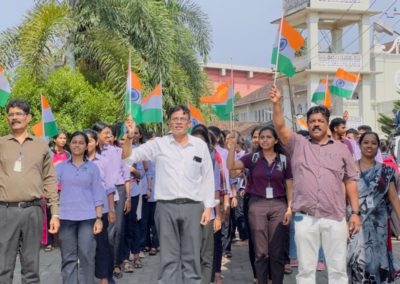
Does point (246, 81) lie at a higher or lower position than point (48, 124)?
higher

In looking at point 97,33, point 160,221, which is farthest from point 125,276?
point 97,33

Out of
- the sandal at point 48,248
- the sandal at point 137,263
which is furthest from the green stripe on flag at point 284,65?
the sandal at point 48,248

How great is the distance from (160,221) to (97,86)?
33.8 feet

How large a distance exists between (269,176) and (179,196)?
1296 mm

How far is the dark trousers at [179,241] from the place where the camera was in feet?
19.0

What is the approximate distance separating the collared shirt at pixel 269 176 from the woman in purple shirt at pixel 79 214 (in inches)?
67.6

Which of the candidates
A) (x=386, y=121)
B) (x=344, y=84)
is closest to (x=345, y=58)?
(x=386, y=121)

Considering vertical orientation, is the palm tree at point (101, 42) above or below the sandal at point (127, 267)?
above

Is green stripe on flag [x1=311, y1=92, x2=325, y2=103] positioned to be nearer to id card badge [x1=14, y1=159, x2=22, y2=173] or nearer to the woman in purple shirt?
the woman in purple shirt

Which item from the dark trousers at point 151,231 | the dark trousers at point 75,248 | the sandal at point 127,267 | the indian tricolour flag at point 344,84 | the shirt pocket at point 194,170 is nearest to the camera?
the shirt pocket at point 194,170

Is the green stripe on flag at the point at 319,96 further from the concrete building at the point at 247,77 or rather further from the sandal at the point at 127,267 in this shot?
the concrete building at the point at 247,77

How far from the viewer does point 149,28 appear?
54.2 ft

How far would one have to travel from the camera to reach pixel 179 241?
5.90 meters

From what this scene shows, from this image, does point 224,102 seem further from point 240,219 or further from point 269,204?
point 269,204
